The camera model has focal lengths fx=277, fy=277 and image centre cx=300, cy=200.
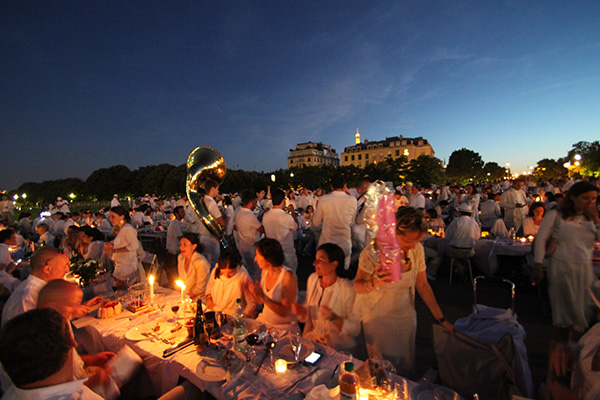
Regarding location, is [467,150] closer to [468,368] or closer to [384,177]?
[384,177]

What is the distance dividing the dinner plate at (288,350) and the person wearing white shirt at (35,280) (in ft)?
8.27

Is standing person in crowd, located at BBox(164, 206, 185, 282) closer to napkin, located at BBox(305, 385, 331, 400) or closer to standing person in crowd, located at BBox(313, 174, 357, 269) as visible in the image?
standing person in crowd, located at BBox(313, 174, 357, 269)

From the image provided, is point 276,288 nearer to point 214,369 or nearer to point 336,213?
point 214,369

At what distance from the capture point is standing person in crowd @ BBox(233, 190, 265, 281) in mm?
5109

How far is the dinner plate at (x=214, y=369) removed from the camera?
1.94 metres

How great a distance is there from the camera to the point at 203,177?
5.65 metres

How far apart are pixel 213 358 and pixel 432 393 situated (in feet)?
5.13

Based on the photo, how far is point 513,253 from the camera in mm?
5461

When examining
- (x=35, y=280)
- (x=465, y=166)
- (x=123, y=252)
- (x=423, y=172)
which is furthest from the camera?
(x=465, y=166)

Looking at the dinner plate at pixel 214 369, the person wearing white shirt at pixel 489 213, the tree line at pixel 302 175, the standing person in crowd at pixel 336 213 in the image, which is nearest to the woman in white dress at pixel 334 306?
the dinner plate at pixel 214 369

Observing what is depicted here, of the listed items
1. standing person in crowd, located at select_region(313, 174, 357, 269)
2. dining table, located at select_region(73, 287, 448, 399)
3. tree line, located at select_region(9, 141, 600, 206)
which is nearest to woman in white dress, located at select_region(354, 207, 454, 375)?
dining table, located at select_region(73, 287, 448, 399)

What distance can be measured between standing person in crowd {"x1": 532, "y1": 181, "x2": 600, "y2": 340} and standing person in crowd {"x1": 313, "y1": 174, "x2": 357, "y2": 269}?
98.9 inches

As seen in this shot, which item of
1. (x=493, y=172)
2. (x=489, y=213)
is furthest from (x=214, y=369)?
(x=493, y=172)

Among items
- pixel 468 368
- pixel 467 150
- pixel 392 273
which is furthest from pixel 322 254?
pixel 467 150
